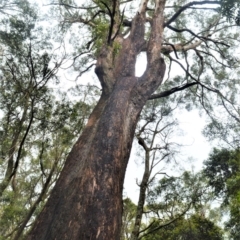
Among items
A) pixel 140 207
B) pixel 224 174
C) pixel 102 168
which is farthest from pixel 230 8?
pixel 224 174

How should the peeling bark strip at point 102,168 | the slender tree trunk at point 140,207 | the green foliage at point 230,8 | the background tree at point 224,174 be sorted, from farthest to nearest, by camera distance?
the background tree at point 224,174 < the slender tree trunk at point 140,207 < the green foliage at point 230,8 < the peeling bark strip at point 102,168

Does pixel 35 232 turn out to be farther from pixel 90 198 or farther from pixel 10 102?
pixel 10 102

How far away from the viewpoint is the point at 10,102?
725 cm

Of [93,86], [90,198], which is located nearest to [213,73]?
[93,86]

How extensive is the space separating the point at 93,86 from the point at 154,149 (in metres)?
3.03

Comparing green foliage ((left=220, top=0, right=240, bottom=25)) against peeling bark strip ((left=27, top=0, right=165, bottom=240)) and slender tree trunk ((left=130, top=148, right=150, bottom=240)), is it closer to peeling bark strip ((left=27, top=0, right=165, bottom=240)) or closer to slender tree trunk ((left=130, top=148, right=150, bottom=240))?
peeling bark strip ((left=27, top=0, right=165, bottom=240))

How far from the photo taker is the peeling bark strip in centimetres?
190

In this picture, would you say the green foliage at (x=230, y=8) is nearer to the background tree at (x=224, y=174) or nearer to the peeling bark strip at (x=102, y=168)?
the peeling bark strip at (x=102, y=168)

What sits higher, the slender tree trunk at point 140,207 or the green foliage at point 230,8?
the green foliage at point 230,8

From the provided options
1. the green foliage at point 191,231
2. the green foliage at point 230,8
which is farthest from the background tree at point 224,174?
the green foliage at point 230,8

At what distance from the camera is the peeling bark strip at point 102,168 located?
1.90 meters

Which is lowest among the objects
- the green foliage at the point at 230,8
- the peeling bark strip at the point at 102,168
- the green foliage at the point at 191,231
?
the peeling bark strip at the point at 102,168

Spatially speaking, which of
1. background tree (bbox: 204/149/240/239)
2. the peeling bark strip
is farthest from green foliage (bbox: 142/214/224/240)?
the peeling bark strip

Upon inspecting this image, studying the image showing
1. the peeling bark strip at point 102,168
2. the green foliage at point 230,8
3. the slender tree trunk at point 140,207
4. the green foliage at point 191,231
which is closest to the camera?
the peeling bark strip at point 102,168
